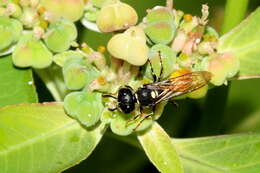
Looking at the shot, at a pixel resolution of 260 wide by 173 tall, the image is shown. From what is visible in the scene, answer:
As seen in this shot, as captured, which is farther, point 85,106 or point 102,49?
point 102,49

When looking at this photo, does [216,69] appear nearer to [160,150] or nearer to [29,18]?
[160,150]

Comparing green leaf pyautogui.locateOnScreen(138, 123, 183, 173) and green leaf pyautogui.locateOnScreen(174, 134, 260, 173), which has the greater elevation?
green leaf pyautogui.locateOnScreen(138, 123, 183, 173)

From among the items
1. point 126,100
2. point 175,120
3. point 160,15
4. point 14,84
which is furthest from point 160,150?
point 175,120

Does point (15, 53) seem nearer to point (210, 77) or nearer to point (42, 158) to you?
point (42, 158)

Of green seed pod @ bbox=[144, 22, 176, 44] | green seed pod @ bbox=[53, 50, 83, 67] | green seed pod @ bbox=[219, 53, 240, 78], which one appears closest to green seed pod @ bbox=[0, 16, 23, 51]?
green seed pod @ bbox=[53, 50, 83, 67]

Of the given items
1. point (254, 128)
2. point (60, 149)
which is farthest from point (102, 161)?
point (60, 149)

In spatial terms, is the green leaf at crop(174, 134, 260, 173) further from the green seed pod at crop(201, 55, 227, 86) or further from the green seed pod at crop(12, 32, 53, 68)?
the green seed pod at crop(12, 32, 53, 68)

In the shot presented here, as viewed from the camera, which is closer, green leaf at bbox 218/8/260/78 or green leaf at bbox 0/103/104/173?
green leaf at bbox 0/103/104/173
